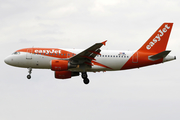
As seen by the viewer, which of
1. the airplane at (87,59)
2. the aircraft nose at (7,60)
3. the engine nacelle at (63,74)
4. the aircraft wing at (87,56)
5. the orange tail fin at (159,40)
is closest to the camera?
the aircraft wing at (87,56)

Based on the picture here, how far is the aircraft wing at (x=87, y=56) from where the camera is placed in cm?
4181

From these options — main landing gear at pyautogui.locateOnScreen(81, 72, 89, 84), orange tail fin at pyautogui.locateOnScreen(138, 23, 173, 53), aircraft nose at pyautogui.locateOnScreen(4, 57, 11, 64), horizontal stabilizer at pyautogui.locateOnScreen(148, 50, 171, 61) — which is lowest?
main landing gear at pyautogui.locateOnScreen(81, 72, 89, 84)

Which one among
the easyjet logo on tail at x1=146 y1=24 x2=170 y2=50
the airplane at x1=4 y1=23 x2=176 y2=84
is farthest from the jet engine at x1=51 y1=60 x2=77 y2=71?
the easyjet logo on tail at x1=146 y1=24 x2=170 y2=50

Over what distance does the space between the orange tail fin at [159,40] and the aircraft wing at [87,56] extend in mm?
7267

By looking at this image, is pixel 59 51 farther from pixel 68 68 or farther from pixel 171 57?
pixel 171 57

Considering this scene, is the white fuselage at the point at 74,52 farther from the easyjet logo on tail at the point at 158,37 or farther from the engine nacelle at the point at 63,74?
the engine nacelle at the point at 63,74

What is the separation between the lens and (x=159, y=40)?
46938 mm

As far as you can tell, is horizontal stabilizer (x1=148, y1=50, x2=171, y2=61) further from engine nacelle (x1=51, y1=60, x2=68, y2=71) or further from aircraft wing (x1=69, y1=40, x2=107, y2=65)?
engine nacelle (x1=51, y1=60, x2=68, y2=71)

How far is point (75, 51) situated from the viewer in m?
45.2

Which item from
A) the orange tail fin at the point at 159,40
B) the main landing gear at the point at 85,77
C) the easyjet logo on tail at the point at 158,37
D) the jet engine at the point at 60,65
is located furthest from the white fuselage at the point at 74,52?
the easyjet logo on tail at the point at 158,37

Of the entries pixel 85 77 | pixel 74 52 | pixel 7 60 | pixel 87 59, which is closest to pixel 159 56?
pixel 87 59

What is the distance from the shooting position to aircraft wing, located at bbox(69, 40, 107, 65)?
41.8 meters

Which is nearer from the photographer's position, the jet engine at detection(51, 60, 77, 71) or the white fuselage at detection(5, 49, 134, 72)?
the jet engine at detection(51, 60, 77, 71)

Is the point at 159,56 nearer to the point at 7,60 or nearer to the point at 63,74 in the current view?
the point at 63,74
